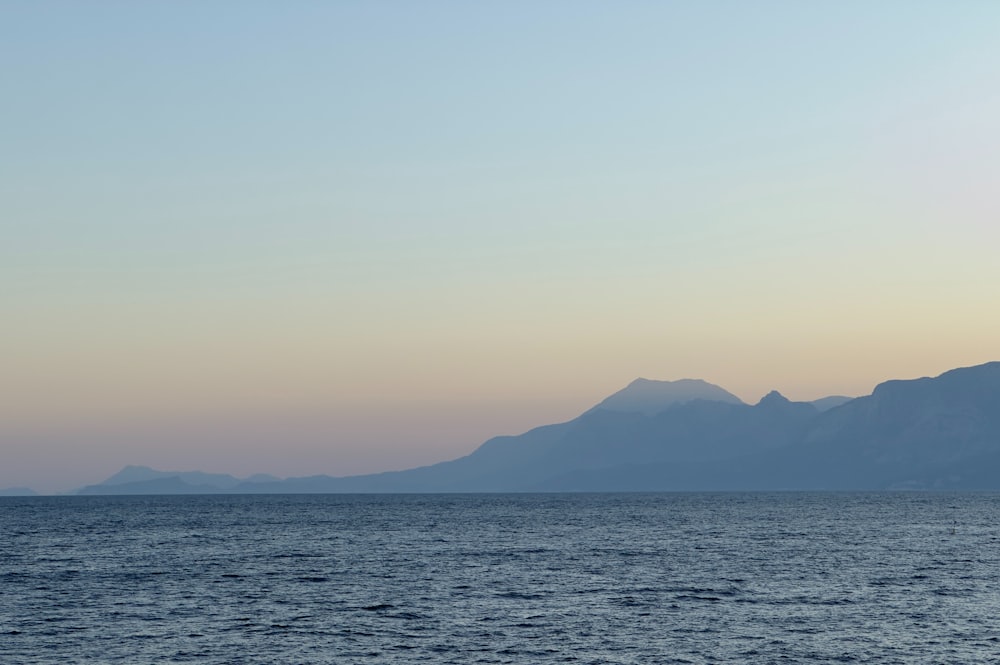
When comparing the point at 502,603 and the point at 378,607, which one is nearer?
the point at 378,607

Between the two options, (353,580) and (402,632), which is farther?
(353,580)

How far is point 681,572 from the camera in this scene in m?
109

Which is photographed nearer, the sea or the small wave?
the sea

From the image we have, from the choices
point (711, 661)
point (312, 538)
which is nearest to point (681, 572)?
point (711, 661)

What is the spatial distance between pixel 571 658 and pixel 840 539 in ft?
345

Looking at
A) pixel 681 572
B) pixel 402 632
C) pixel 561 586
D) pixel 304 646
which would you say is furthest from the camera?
pixel 681 572

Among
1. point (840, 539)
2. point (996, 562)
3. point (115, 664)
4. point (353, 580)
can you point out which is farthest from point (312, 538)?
point (115, 664)

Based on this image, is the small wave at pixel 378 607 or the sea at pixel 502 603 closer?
the sea at pixel 502 603

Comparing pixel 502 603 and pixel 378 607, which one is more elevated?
pixel 378 607

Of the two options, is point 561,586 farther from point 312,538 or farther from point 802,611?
point 312,538

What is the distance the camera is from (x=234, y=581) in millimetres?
101062

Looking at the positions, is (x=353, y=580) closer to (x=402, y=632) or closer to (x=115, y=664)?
(x=402, y=632)

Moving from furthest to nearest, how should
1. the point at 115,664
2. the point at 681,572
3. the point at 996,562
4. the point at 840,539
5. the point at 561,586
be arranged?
the point at 840,539, the point at 996,562, the point at 681,572, the point at 561,586, the point at 115,664

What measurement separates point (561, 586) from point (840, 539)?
76380 millimetres
